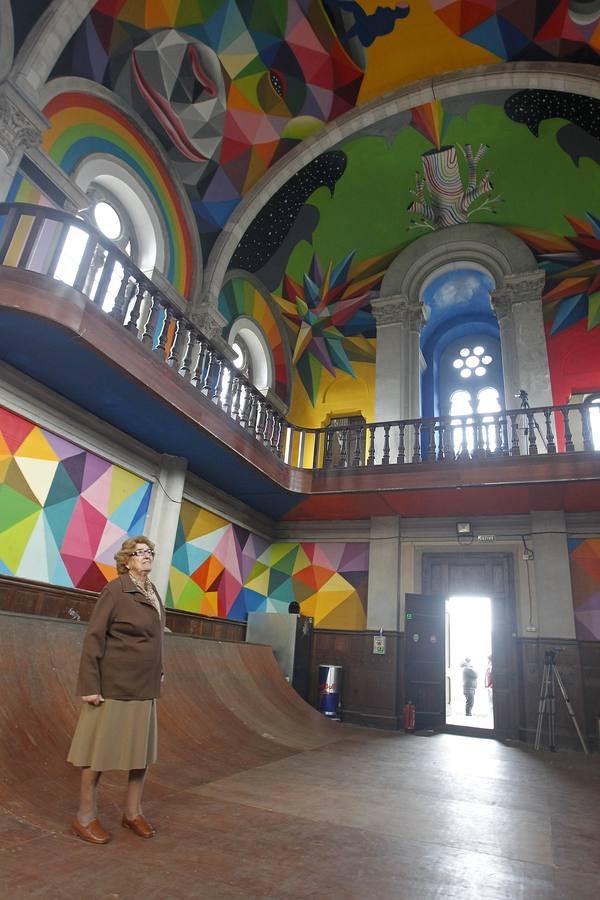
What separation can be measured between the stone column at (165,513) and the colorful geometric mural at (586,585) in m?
6.27

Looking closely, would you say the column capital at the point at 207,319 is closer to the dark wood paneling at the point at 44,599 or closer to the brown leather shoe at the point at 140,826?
the dark wood paneling at the point at 44,599

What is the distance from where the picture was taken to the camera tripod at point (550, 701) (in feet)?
24.7

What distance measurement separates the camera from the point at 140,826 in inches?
101

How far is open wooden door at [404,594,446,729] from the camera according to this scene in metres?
9.01

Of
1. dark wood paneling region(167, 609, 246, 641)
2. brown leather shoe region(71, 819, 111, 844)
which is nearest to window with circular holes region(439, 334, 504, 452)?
dark wood paneling region(167, 609, 246, 641)

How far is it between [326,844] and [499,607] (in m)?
7.26

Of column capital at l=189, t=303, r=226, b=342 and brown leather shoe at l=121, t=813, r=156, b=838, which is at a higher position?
column capital at l=189, t=303, r=226, b=342

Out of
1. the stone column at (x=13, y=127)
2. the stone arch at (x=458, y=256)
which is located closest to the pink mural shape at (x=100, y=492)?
the stone column at (x=13, y=127)

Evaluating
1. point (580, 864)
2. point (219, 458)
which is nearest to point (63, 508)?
point (219, 458)

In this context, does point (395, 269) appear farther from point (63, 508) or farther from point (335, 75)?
point (63, 508)

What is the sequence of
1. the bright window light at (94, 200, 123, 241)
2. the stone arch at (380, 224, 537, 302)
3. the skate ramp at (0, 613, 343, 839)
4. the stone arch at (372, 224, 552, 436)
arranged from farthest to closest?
the stone arch at (380, 224, 537, 302) → the stone arch at (372, 224, 552, 436) → the bright window light at (94, 200, 123, 241) → the skate ramp at (0, 613, 343, 839)

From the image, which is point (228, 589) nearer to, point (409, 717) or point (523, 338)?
point (409, 717)

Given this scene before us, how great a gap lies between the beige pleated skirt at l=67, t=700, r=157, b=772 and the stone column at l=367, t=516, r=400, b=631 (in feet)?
23.8

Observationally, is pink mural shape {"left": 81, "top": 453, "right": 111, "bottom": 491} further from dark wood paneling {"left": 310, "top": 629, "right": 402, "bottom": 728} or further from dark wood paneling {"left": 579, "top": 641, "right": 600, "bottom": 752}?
dark wood paneling {"left": 579, "top": 641, "right": 600, "bottom": 752}
